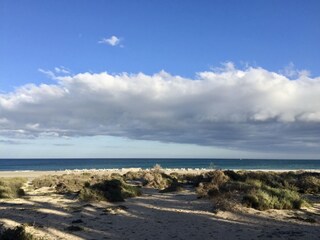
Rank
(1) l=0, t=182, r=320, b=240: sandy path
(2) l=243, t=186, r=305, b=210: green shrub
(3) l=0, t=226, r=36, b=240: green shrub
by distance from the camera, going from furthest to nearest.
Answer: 1. (2) l=243, t=186, r=305, b=210: green shrub
2. (1) l=0, t=182, r=320, b=240: sandy path
3. (3) l=0, t=226, r=36, b=240: green shrub

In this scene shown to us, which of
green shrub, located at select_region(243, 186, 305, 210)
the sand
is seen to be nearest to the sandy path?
the sand

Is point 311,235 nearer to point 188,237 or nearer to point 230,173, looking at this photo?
point 188,237

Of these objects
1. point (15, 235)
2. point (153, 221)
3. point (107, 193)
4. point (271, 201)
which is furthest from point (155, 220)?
point (15, 235)

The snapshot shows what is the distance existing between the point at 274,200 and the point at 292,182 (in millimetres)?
8531

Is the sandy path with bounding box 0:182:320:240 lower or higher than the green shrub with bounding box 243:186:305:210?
lower

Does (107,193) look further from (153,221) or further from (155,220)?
(153,221)

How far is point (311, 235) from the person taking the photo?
39.7 ft

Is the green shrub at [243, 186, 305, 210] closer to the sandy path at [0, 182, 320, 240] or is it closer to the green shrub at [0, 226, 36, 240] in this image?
the sandy path at [0, 182, 320, 240]

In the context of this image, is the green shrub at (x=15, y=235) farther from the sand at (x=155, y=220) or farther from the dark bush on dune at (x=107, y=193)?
the dark bush on dune at (x=107, y=193)

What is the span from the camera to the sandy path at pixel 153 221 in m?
12.3

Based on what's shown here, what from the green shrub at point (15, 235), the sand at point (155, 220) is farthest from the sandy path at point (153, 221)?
the green shrub at point (15, 235)

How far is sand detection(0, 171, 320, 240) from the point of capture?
12.4 meters

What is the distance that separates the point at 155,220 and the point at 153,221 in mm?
170

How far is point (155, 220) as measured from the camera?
14.6m
